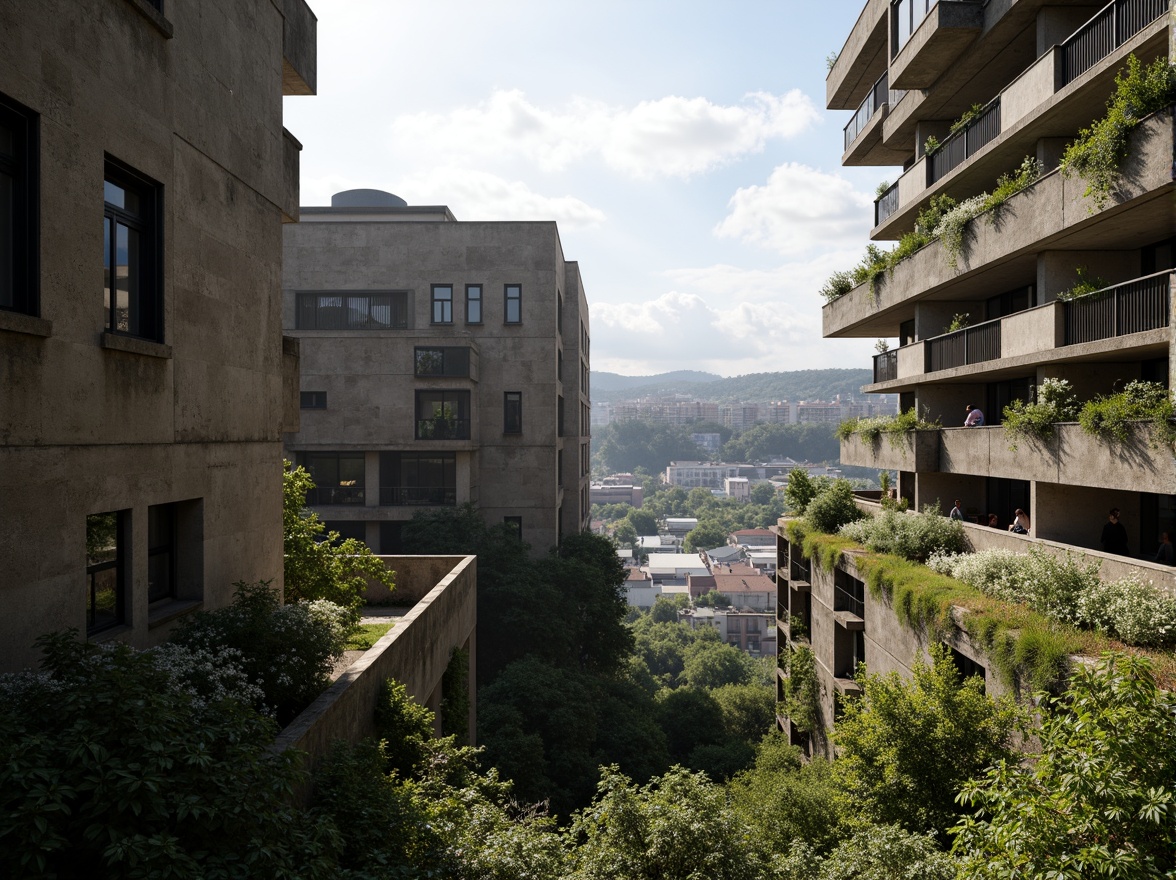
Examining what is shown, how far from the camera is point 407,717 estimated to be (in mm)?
12766

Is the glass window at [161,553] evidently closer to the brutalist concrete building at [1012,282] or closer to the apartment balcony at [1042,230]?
the brutalist concrete building at [1012,282]

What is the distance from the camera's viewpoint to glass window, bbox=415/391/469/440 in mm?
42750

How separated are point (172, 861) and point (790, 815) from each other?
1476 cm

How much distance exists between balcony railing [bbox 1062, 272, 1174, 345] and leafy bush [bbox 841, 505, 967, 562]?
19.9ft

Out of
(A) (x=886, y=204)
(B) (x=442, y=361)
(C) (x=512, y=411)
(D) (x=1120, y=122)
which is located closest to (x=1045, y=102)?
(D) (x=1120, y=122)

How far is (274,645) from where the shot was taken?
35.6ft

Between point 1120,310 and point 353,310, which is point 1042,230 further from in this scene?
point 353,310

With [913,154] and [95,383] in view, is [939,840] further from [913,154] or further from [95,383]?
[913,154]

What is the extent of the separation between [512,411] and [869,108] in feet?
78.4

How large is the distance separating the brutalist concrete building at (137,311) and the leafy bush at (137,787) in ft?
7.65

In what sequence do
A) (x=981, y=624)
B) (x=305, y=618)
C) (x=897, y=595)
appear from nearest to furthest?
1. (x=305, y=618)
2. (x=981, y=624)
3. (x=897, y=595)

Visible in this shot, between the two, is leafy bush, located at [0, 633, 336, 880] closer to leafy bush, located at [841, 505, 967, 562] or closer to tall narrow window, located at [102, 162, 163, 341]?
tall narrow window, located at [102, 162, 163, 341]

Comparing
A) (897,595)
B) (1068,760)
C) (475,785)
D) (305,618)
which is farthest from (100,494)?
(897,595)

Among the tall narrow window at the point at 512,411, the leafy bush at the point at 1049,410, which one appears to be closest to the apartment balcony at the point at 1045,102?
the leafy bush at the point at 1049,410
